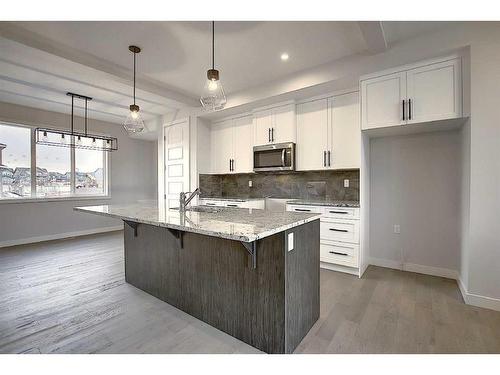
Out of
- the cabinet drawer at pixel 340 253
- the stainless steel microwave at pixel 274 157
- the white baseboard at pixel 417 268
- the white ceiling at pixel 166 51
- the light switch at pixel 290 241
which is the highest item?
the white ceiling at pixel 166 51

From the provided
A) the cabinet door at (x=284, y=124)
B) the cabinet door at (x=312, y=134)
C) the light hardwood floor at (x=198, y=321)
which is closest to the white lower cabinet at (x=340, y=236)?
the light hardwood floor at (x=198, y=321)

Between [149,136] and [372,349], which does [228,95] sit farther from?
[372,349]

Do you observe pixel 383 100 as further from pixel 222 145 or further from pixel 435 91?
pixel 222 145

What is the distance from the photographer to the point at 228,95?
4215mm

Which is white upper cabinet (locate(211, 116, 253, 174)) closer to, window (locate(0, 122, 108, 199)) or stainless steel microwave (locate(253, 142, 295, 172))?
stainless steel microwave (locate(253, 142, 295, 172))

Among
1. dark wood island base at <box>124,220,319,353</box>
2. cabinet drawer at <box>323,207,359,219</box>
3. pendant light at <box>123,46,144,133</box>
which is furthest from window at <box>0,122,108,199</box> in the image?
cabinet drawer at <box>323,207,359,219</box>

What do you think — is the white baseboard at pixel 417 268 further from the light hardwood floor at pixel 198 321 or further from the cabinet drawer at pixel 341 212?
the cabinet drawer at pixel 341 212

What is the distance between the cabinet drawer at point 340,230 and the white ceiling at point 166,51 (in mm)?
2044

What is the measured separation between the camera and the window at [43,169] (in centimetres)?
449

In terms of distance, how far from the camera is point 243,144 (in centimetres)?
446

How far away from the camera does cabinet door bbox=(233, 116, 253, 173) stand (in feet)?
14.4

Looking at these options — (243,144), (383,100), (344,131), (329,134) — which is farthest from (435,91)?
(243,144)

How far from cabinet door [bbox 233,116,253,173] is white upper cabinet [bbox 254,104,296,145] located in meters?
0.28
